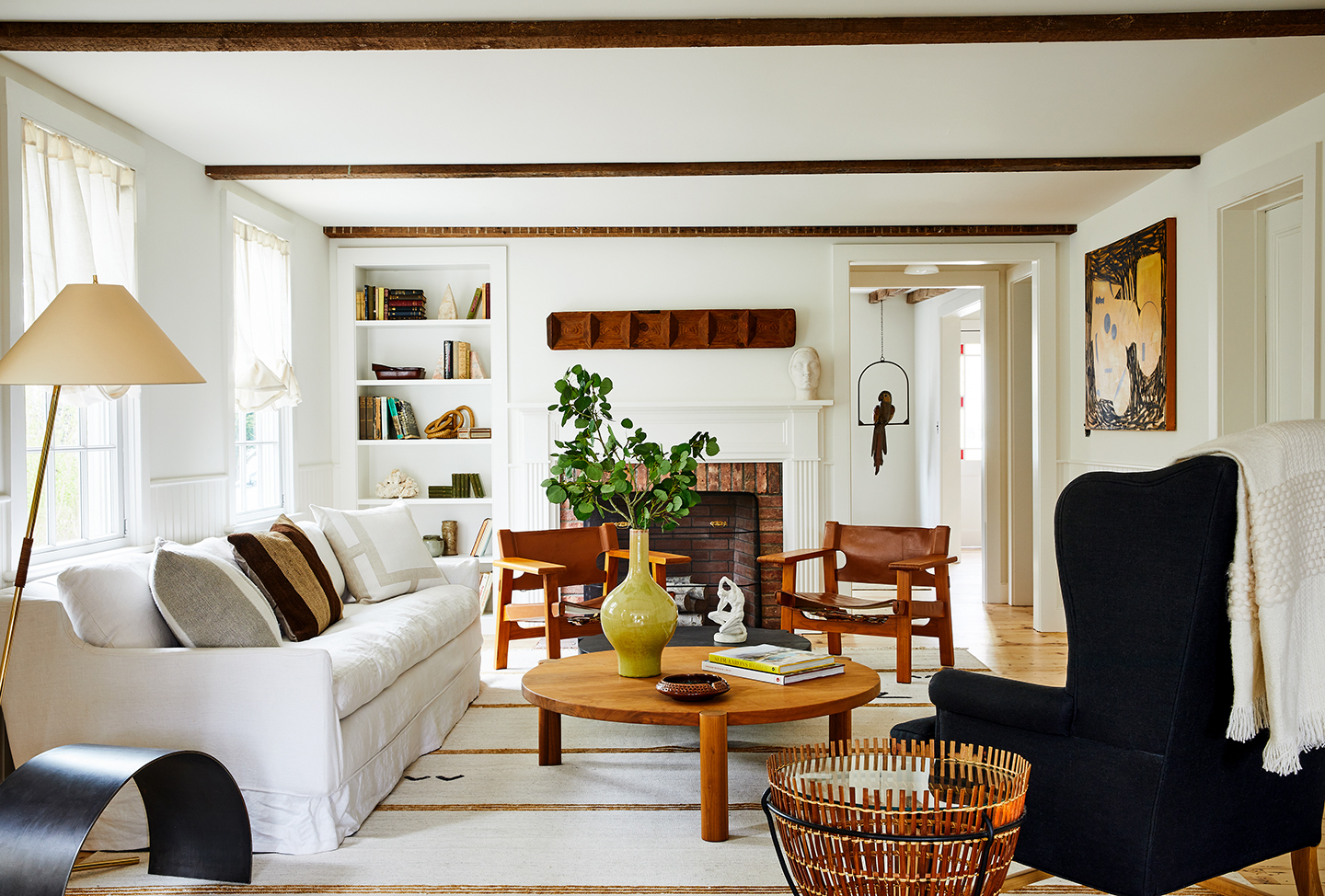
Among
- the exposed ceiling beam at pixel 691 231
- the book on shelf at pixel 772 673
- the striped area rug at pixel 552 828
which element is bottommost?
the striped area rug at pixel 552 828

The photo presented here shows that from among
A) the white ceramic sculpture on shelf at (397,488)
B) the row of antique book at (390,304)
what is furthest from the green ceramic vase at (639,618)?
the row of antique book at (390,304)

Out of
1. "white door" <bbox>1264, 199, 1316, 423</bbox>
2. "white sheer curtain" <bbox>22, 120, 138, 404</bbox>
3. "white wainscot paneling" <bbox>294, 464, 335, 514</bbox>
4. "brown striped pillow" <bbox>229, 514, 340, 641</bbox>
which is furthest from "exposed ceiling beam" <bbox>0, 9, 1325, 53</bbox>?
"white wainscot paneling" <bbox>294, 464, 335, 514</bbox>

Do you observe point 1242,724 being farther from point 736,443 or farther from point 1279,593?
point 736,443

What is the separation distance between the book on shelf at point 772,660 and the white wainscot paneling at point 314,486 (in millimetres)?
2926

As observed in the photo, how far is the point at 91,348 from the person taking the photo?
2305 millimetres

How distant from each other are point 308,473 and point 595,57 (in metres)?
3.36

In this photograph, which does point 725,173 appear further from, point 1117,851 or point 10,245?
point 1117,851

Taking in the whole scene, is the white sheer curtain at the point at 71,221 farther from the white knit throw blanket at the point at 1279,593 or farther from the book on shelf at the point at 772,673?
the white knit throw blanket at the point at 1279,593

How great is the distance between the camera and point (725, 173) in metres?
4.36

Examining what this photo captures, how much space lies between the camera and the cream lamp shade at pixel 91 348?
2.26 metres

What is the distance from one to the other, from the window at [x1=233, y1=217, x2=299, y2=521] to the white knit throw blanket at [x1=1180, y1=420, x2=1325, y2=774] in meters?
4.20

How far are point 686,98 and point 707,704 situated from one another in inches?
85.4

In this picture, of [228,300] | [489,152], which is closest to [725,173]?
[489,152]

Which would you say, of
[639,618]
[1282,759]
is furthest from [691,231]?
[1282,759]
